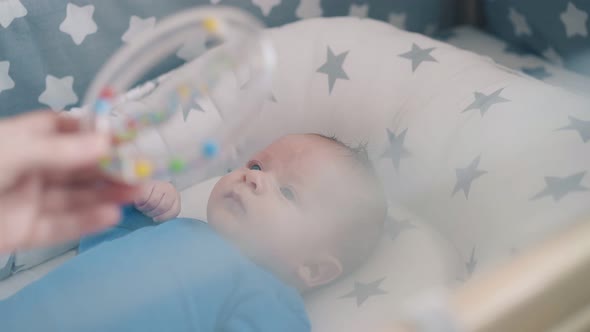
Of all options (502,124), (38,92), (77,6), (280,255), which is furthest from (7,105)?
(502,124)

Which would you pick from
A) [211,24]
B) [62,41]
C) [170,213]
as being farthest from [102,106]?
[62,41]

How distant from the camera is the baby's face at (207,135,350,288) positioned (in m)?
0.78

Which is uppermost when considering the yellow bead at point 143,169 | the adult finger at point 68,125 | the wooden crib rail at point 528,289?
the adult finger at point 68,125

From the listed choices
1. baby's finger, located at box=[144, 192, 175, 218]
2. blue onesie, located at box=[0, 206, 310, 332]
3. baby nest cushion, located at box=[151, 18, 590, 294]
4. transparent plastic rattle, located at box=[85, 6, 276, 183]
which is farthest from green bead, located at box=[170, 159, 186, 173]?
baby's finger, located at box=[144, 192, 175, 218]

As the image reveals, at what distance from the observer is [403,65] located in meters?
0.94

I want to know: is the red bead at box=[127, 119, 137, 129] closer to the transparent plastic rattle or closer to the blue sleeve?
the transparent plastic rattle

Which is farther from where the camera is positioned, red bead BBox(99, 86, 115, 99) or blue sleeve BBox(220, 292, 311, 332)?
blue sleeve BBox(220, 292, 311, 332)

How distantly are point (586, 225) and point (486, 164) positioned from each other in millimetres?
294

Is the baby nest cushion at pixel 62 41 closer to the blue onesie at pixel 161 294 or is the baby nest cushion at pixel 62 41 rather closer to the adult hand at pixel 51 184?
the blue onesie at pixel 161 294

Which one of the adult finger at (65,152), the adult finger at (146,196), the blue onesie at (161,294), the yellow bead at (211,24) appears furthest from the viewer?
the adult finger at (146,196)

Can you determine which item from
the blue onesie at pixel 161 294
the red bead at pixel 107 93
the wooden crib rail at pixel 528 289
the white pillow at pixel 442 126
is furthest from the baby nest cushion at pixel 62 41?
the wooden crib rail at pixel 528 289

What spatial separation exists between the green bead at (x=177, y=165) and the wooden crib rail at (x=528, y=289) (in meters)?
0.19

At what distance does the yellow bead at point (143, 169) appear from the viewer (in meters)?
0.47

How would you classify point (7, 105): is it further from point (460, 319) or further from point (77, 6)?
point (460, 319)
